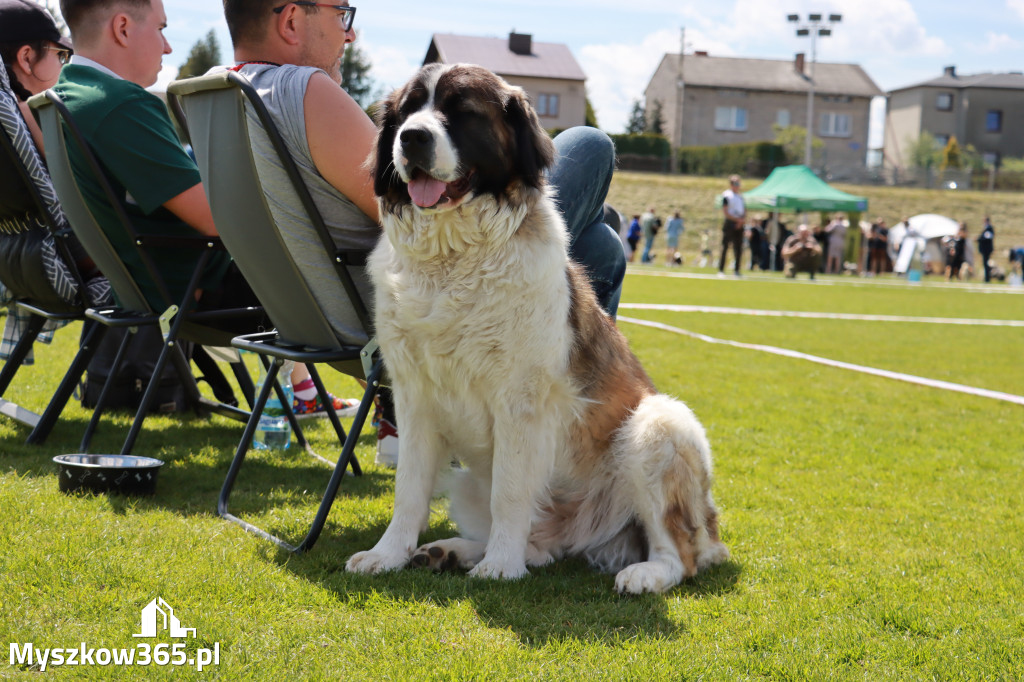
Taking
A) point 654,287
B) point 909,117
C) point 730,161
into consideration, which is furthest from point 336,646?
point 909,117

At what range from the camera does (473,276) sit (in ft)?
9.48

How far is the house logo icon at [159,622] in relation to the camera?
7.79 ft

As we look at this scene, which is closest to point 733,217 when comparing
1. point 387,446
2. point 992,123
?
point 387,446

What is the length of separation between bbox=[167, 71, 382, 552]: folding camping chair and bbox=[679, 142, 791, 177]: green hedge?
57.0 meters

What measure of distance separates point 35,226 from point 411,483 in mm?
2947

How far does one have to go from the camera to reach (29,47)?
17.4ft

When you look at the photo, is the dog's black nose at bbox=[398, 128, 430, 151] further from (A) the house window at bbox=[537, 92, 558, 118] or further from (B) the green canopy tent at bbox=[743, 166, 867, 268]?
(A) the house window at bbox=[537, 92, 558, 118]

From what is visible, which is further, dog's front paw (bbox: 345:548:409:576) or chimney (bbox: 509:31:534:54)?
chimney (bbox: 509:31:534:54)

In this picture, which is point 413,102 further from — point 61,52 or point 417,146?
point 61,52

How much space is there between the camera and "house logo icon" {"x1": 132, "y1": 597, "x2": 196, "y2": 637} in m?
2.37

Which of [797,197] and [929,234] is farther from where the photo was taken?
[929,234]

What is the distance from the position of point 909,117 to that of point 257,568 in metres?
96.6

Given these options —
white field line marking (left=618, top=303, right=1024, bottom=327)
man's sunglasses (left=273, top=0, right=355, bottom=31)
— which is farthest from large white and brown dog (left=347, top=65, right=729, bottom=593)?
white field line marking (left=618, top=303, right=1024, bottom=327)

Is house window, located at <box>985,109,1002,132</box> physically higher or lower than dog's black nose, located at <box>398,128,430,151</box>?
higher
